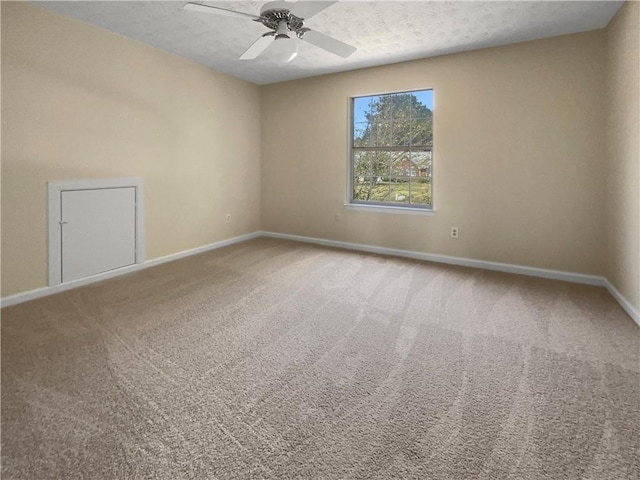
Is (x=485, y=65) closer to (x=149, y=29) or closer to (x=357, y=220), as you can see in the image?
(x=357, y=220)

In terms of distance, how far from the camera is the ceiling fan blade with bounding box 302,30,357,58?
99.9 inches

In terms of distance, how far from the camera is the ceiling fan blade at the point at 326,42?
2.54 metres

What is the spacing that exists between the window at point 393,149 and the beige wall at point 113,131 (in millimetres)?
1791

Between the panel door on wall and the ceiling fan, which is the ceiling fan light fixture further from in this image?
the panel door on wall

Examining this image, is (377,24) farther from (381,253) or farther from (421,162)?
(381,253)

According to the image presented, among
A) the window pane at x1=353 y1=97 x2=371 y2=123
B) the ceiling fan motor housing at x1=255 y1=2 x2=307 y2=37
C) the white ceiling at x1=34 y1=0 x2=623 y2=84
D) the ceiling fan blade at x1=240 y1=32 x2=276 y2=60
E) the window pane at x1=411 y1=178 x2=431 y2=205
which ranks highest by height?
the white ceiling at x1=34 y1=0 x2=623 y2=84

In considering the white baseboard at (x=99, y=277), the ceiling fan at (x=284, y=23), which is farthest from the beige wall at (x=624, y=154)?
the white baseboard at (x=99, y=277)

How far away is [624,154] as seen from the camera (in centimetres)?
299

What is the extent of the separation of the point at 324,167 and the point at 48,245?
3420 millimetres

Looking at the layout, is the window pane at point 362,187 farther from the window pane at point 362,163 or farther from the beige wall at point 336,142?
the beige wall at point 336,142

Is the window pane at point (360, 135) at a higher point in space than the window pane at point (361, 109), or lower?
lower

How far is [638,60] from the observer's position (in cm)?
266

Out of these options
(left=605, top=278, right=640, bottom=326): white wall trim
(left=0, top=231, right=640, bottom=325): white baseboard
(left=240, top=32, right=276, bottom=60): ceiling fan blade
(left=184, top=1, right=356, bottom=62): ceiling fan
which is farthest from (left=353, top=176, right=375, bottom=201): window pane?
(left=605, top=278, right=640, bottom=326): white wall trim

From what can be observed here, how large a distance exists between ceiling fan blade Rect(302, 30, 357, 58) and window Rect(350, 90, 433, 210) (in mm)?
2034
